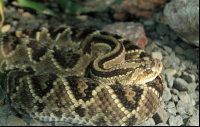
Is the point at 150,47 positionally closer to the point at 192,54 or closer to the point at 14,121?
the point at 192,54

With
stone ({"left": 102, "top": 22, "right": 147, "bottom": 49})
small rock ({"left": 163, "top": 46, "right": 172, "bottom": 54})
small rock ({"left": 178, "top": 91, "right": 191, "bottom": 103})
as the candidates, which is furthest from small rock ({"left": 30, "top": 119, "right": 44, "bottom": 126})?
small rock ({"left": 163, "top": 46, "right": 172, "bottom": 54})

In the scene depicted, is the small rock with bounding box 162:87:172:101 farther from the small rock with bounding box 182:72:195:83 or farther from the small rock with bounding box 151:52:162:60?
the small rock with bounding box 151:52:162:60

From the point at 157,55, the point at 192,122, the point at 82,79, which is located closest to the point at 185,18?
the point at 157,55

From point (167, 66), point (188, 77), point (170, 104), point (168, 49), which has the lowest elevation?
point (170, 104)

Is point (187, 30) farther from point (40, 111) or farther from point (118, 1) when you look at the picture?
point (40, 111)

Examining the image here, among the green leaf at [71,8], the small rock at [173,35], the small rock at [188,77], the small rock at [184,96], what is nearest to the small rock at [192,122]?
the small rock at [184,96]

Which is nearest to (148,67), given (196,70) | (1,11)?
(196,70)
